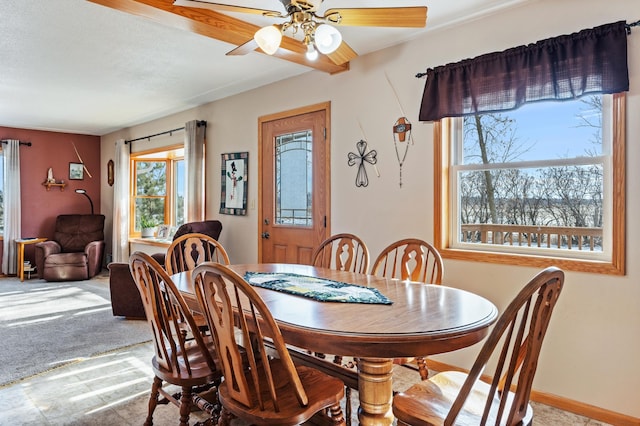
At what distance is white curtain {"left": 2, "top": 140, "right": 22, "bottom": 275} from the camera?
6.63 metres

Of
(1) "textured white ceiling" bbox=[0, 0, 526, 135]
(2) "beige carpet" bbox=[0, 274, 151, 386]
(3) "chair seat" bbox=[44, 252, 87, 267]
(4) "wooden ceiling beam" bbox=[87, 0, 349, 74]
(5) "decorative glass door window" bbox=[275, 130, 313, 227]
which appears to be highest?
(1) "textured white ceiling" bbox=[0, 0, 526, 135]

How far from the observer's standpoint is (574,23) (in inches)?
95.1

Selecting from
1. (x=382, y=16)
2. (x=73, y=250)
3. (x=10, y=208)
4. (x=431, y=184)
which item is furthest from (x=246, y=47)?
(x=10, y=208)

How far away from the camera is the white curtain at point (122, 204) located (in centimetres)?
669

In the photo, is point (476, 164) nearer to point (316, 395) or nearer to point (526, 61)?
point (526, 61)

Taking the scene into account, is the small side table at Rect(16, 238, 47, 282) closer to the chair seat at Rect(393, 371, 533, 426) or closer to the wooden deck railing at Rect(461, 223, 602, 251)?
the wooden deck railing at Rect(461, 223, 602, 251)

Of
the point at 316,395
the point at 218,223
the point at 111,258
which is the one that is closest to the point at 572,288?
the point at 316,395

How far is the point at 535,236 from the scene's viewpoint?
8.89ft

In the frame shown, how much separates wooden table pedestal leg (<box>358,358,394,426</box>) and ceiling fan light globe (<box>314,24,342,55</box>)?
144 cm

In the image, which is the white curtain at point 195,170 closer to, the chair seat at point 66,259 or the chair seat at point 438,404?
the chair seat at point 66,259

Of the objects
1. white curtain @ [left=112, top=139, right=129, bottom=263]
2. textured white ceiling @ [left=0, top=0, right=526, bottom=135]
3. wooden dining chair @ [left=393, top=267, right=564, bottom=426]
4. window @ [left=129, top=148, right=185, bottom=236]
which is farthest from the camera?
white curtain @ [left=112, top=139, right=129, bottom=263]

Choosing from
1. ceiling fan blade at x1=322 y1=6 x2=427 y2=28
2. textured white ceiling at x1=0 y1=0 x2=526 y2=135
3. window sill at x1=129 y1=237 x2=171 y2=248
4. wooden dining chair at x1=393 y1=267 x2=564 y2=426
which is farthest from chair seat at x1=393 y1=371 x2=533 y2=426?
window sill at x1=129 y1=237 x2=171 y2=248

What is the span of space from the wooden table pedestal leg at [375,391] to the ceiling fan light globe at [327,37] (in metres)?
1.44

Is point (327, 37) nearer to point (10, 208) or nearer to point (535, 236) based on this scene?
point (535, 236)
